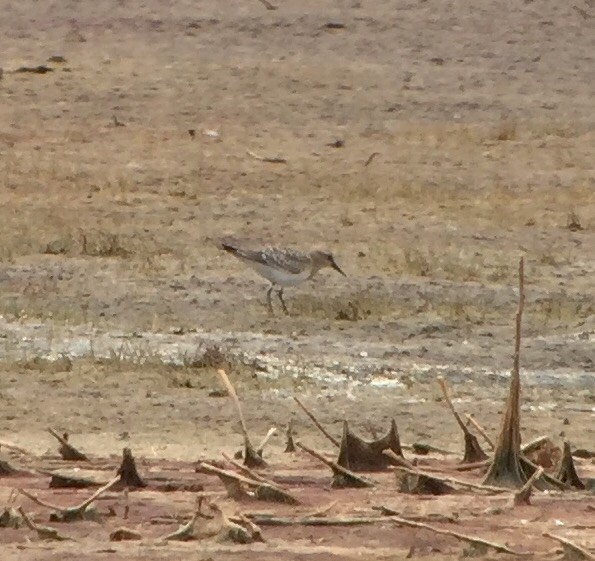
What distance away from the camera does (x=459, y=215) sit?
18.6 metres

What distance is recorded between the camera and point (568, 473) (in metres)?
7.22

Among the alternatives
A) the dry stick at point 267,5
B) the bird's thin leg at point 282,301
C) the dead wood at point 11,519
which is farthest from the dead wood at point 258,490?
the dry stick at point 267,5

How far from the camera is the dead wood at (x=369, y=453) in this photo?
752 centimetres

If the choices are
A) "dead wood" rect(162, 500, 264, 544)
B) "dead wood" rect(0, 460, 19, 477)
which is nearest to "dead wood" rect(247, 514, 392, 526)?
"dead wood" rect(162, 500, 264, 544)

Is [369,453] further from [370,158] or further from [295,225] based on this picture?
[370,158]

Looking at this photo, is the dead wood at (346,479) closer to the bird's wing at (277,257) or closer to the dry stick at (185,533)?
the dry stick at (185,533)

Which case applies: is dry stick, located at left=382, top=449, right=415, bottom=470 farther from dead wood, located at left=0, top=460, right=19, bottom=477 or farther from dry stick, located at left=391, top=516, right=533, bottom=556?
dead wood, located at left=0, top=460, right=19, bottom=477

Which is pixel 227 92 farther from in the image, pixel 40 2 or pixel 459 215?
pixel 459 215

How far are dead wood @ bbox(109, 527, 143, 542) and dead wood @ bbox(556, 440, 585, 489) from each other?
5.08 feet

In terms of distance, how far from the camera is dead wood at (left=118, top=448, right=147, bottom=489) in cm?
721

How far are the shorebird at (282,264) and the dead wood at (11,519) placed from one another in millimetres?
8354

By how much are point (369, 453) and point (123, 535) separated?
148cm

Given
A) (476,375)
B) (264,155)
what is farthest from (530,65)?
(476,375)

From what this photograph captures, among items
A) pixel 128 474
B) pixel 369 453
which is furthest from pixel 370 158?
pixel 128 474
